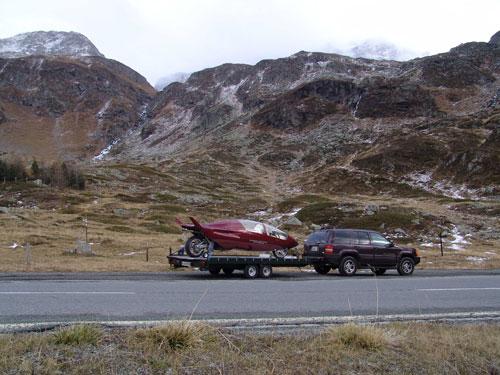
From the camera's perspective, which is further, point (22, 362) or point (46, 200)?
point (46, 200)

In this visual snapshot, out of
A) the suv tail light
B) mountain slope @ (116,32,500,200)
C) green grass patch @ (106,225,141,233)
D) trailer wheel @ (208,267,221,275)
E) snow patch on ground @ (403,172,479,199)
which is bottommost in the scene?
green grass patch @ (106,225,141,233)

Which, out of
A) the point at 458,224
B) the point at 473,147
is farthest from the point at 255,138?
the point at 458,224

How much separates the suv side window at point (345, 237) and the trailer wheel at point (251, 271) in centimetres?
431

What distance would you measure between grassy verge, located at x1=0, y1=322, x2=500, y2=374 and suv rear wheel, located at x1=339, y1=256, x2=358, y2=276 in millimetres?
13307

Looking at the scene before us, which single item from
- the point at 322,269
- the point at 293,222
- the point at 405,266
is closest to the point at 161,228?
the point at 293,222

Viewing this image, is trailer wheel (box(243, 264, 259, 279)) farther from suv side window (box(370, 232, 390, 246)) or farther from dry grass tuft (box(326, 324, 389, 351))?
dry grass tuft (box(326, 324, 389, 351))

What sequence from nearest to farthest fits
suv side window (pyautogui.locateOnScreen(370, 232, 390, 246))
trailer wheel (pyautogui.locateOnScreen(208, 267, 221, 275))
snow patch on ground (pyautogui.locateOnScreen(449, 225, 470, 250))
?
trailer wheel (pyautogui.locateOnScreen(208, 267, 221, 275)) → suv side window (pyautogui.locateOnScreen(370, 232, 390, 246)) → snow patch on ground (pyautogui.locateOnScreen(449, 225, 470, 250))

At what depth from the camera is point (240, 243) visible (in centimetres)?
1881

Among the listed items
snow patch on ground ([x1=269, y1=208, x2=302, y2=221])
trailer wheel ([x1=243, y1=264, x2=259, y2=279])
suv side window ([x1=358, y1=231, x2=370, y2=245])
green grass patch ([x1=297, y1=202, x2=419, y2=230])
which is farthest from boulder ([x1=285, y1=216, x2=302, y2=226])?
trailer wheel ([x1=243, y1=264, x2=259, y2=279])

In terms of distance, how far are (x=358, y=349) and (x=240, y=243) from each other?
1248 centimetres

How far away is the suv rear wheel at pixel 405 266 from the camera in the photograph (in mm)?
21270

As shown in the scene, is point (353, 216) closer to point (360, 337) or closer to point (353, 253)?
point (353, 253)

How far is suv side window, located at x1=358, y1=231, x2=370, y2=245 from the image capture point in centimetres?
2141

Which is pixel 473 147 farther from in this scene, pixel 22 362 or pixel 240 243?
pixel 22 362
